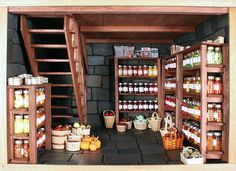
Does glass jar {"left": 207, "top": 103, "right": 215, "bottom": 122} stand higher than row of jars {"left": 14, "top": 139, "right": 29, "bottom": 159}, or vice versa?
glass jar {"left": 207, "top": 103, "right": 215, "bottom": 122}

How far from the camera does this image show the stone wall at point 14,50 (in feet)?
10.7

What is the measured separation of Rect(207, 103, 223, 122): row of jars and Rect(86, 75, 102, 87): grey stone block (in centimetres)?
299

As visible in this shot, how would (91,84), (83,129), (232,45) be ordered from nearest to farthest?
(232,45) < (83,129) < (91,84)

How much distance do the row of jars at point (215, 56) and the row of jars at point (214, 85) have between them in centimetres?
21

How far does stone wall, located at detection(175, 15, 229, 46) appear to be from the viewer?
3375 millimetres

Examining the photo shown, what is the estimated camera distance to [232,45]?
3.11 m

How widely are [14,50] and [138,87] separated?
9.42 ft

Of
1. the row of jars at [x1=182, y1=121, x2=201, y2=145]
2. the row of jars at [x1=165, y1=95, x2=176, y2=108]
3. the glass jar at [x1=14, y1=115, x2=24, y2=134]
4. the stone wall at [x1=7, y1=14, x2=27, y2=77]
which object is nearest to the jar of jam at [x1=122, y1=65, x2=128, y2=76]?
the row of jars at [x1=165, y1=95, x2=176, y2=108]

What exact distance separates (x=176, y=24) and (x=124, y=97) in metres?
2.15

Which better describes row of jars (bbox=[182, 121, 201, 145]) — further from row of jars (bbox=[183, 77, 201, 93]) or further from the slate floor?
row of jars (bbox=[183, 77, 201, 93])

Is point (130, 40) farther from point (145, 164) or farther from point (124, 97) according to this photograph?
point (145, 164)

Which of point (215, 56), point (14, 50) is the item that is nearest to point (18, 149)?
point (14, 50)

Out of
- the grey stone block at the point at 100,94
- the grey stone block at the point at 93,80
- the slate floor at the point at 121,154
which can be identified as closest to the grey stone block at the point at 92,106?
the grey stone block at the point at 100,94

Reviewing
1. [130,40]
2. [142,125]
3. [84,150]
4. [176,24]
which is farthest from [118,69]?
[84,150]
